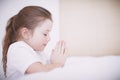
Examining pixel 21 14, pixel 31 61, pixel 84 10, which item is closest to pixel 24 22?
pixel 21 14

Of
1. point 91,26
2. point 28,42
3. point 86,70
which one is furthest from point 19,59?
point 91,26

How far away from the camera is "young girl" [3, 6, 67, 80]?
1.45m

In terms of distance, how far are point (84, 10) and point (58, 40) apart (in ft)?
1.05

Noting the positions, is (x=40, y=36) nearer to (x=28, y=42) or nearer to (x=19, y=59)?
(x=28, y=42)

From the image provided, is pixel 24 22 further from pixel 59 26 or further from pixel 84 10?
pixel 84 10

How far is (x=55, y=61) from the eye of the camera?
1.51m

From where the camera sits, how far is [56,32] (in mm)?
Answer: 1560

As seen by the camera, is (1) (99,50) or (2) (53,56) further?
(1) (99,50)

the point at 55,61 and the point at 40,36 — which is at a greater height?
the point at 40,36

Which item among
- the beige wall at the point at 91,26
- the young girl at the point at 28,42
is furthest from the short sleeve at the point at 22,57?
the beige wall at the point at 91,26

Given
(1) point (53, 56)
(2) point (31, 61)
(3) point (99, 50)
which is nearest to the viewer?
(2) point (31, 61)

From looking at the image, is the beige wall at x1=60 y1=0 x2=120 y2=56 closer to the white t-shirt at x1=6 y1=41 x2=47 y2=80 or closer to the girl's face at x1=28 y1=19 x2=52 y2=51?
the girl's face at x1=28 y1=19 x2=52 y2=51

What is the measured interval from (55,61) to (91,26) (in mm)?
403

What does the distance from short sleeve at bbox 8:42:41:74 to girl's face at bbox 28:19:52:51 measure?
6cm
